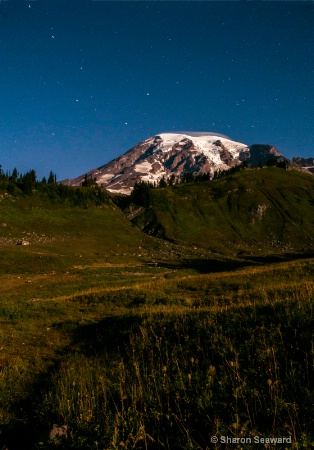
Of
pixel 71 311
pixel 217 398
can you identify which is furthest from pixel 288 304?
pixel 71 311

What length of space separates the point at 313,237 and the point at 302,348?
18039cm

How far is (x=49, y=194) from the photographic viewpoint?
467 ft

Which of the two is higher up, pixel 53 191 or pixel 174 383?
pixel 53 191

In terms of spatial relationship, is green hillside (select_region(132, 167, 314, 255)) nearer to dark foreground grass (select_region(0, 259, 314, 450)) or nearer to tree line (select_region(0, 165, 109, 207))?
tree line (select_region(0, 165, 109, 207))

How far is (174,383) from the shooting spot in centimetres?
755

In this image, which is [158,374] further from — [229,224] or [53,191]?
[229,224]

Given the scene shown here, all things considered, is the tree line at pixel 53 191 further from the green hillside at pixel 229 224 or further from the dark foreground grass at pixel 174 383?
the dark foreground grass at pixel 174 383

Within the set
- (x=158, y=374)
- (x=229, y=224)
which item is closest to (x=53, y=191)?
(x=229, y=224)

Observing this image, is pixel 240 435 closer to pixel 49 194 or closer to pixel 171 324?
pixel 171 324

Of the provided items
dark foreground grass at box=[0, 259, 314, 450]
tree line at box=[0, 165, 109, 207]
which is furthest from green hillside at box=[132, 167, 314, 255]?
dark foreground grass at box=[0, 259, 314, 450]

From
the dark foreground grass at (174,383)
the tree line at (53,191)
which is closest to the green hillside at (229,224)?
the tree line at (53,191)

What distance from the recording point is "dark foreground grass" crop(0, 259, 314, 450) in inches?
229

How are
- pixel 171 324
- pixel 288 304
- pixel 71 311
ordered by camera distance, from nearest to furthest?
pixel 288 304 → pixel 171 324 → pixel 71 311

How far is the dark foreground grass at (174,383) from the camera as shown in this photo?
580 centimetres
